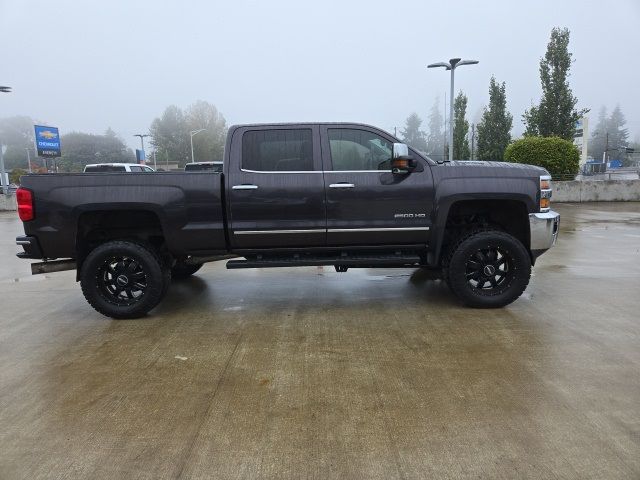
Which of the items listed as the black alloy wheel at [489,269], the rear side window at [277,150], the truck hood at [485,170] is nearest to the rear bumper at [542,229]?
the black alloy wheel at [489,269]

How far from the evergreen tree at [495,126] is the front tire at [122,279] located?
26.4 meters

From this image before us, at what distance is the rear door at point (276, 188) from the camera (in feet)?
16.1

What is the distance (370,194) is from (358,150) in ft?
1.69

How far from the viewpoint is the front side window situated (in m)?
5.05

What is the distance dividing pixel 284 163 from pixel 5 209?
22.4m

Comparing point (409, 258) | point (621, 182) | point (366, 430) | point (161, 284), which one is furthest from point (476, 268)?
point (621, 182)

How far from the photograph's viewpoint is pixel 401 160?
15.7 ft

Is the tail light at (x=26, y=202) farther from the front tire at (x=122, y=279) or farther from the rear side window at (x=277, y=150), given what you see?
the rear side window at (x=277, y=150)

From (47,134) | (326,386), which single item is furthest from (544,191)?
(47,134)

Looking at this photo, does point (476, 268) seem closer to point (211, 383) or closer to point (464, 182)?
point (464, 182)

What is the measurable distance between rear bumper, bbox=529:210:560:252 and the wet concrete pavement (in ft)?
2.30

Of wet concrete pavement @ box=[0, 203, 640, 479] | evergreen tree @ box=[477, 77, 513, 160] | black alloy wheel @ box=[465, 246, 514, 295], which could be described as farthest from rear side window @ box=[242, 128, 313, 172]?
evergreen tree @ box=[477, 77, 513, 160]

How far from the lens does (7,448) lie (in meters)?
2.74

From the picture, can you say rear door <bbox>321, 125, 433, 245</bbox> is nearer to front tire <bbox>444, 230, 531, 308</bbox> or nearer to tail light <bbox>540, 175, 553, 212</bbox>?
front tire <bbox>444, 230, 531, 308</bbox>
